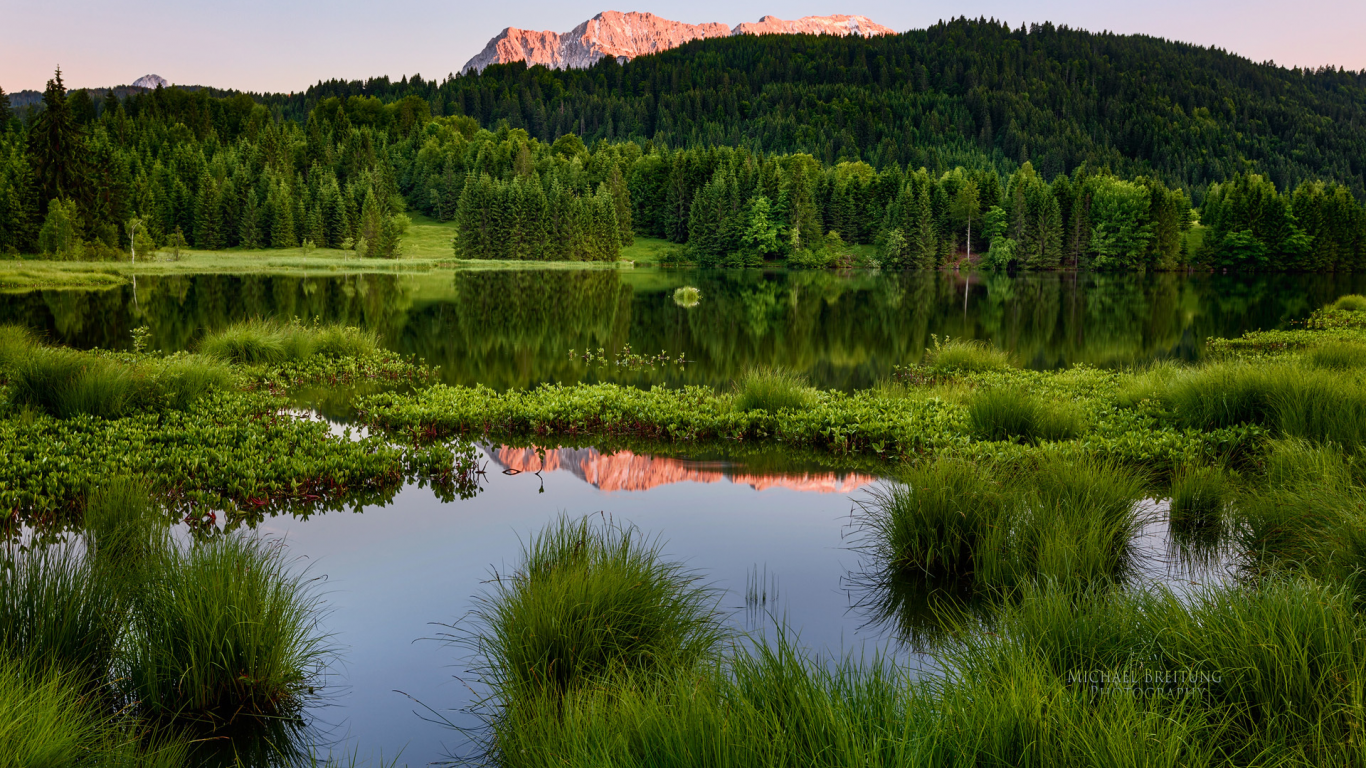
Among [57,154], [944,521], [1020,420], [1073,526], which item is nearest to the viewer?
[1073,526]

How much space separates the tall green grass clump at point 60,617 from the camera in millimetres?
4559

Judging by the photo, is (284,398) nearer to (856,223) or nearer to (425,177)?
(856,223)

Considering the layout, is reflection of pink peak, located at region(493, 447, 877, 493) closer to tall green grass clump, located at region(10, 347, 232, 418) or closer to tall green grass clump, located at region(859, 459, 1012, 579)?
tall green grass clump, located at region(859, 459, 1012, 579)

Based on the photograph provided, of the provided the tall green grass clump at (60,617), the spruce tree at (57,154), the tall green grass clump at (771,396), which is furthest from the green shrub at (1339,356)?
the spruce tree at (57,154)

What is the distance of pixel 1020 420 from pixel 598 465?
219 inches

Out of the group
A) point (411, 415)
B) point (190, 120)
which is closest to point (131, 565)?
point (411, 415)

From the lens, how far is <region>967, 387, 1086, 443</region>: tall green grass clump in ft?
A: 36.1

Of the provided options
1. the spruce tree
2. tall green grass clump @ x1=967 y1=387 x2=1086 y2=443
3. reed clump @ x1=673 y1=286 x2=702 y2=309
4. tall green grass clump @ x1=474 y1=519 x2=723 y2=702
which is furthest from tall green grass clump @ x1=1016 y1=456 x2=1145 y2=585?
the spruce tree

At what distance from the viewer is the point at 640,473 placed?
10.5 m

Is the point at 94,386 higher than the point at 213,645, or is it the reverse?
the point at 94,386

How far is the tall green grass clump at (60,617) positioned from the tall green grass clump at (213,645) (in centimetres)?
15

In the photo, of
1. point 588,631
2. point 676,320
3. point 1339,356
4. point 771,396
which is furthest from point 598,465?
point 676,320

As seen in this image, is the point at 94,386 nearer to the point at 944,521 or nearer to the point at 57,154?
the point at 944,521

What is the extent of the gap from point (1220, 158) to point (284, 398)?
198 metres
